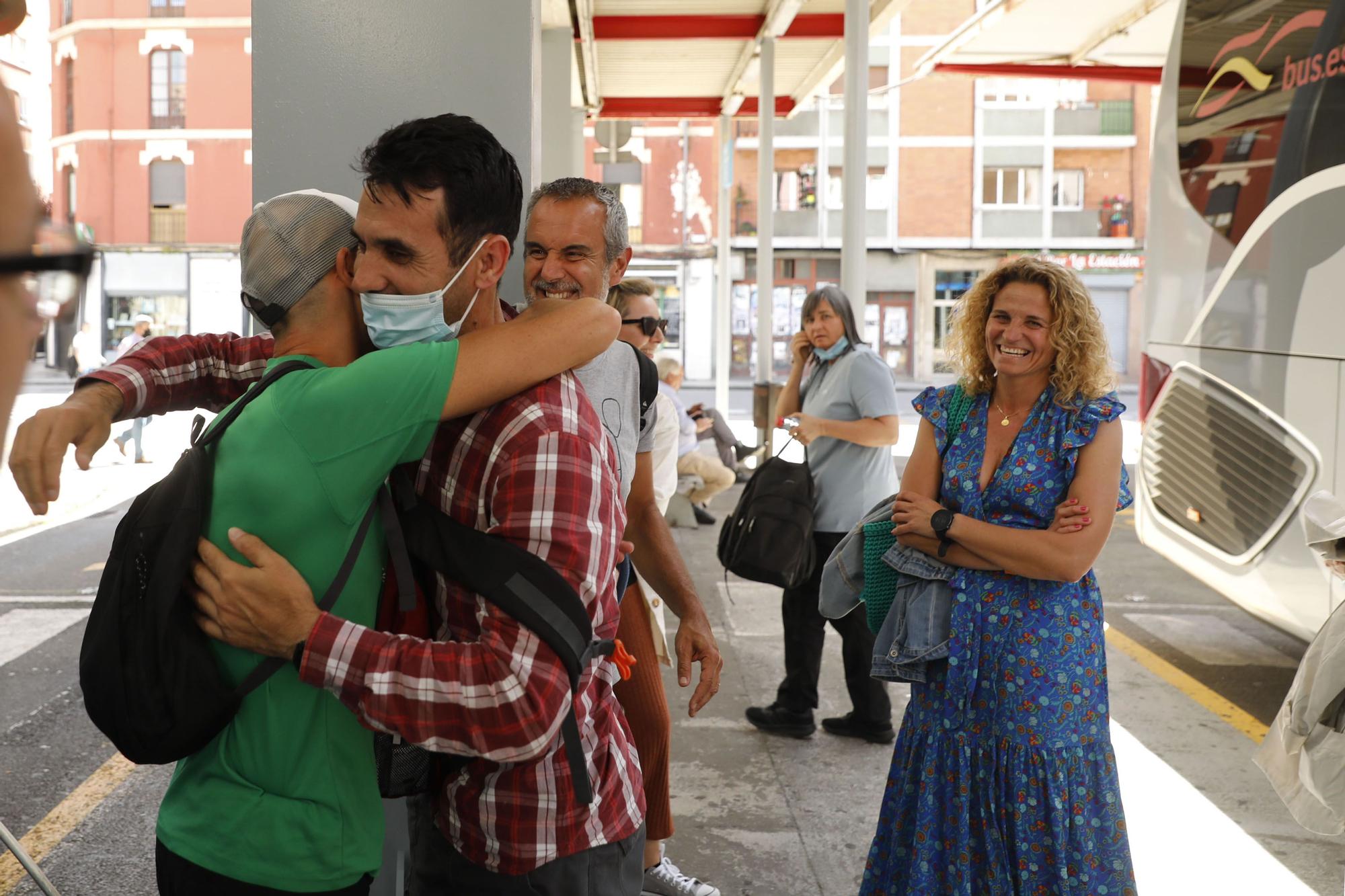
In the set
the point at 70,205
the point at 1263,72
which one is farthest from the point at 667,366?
the point at 70,205

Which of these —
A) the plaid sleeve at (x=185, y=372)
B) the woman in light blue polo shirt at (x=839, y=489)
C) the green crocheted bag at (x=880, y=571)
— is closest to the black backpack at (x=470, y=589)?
the plaid sleeve at (x=185, y=372)

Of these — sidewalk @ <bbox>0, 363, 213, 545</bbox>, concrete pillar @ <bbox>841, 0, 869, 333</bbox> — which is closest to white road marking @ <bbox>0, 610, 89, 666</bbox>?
sidewalk @ <bbox>0, 363, 213, 545</bbox>

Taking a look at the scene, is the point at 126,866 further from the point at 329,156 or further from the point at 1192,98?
the point at 1192,98

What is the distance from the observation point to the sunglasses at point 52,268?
688 millimetres

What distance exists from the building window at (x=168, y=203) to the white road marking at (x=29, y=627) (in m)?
35.4

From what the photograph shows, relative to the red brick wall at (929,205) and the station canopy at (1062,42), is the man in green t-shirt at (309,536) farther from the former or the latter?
the red brick wall at (929,205)

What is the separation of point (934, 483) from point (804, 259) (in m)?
36.9

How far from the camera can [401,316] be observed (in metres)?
1.73

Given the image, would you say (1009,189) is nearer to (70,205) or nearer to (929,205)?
(929,205)

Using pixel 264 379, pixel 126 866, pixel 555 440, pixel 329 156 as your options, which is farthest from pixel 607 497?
pixel 126 866

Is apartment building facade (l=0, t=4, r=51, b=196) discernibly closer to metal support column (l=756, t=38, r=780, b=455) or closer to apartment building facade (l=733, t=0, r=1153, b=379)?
metal support column (l=756, t=38, r=780, b=455)

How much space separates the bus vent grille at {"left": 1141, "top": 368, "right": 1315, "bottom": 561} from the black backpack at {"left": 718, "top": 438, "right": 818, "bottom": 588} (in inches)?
83.8

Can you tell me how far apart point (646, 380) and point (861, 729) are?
3038mm

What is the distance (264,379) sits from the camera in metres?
1.61
